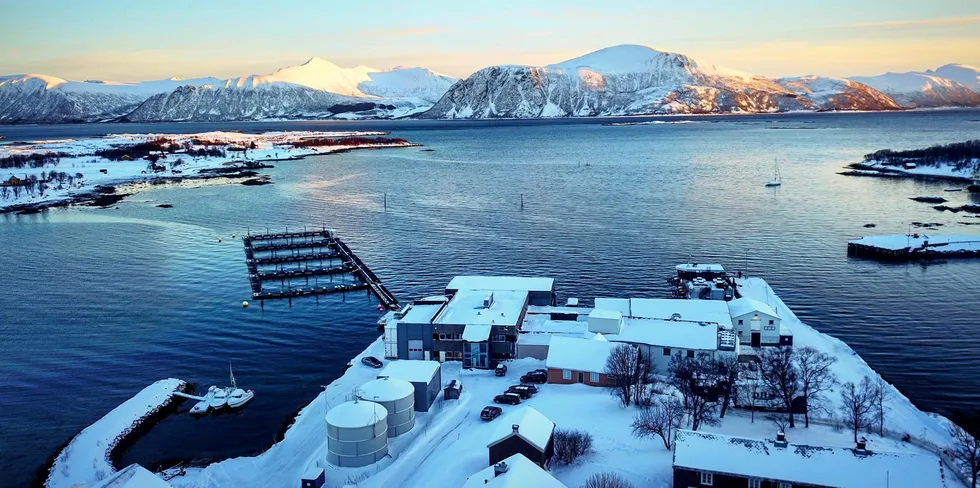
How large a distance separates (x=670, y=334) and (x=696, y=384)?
17.1ft

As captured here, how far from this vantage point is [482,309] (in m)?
33.8

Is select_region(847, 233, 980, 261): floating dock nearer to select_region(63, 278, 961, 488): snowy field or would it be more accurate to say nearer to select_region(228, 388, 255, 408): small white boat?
select_region(63, 278, 961, 488): snowy field

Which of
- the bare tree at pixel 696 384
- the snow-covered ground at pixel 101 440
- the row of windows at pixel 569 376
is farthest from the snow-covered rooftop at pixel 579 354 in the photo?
the snow-covered ground at pixel 101 440

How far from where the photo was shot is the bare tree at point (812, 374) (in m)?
25.1

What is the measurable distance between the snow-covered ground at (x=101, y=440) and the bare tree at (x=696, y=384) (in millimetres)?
19205

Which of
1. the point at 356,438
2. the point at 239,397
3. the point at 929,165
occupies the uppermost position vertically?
the point at 929,165

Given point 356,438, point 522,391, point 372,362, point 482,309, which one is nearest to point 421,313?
point 482,309

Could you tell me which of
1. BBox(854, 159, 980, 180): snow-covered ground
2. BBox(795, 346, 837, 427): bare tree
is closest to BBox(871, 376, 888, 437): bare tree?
BBox(795, 346, 837, 427): bare tree

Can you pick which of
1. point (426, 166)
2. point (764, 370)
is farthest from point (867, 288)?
point (426, 166)

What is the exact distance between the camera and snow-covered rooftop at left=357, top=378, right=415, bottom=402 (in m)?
24.7

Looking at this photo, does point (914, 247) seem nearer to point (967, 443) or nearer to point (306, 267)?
point (967, 443)

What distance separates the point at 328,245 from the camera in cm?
5609

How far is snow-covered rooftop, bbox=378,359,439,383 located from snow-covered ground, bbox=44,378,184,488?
9.10 metres

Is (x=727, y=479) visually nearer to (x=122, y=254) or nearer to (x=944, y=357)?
(x=944, y=357)
